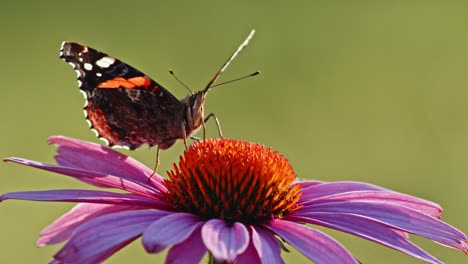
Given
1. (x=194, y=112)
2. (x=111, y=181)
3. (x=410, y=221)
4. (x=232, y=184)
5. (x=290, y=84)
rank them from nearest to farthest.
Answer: (x=410, y=221), (x=232, y=184), (x=111, y=181), (x=194, y=112), (x=290, y=84)

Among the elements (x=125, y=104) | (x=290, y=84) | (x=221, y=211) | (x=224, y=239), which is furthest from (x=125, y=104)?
(x=290, y=84)

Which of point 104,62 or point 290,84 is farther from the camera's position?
point 290,84

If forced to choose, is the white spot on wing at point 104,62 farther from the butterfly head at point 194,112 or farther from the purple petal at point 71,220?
the purple petal at point 71,220

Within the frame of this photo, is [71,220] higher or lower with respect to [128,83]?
lower

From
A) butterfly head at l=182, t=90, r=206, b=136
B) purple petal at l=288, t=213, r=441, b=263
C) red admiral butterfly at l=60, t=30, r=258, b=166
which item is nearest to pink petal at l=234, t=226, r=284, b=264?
purple petal at l=288, t=213, r=441, b=263

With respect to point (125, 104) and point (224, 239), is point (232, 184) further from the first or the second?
point (125, 104)

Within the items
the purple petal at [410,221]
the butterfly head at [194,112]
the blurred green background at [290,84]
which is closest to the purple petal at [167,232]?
the purple petal at [410,221]

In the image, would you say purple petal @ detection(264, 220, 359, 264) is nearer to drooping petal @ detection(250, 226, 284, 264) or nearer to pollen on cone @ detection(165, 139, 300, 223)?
drooping petal @ detection(250, 226, 284, 264)

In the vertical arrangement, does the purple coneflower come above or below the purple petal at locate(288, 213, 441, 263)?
below
